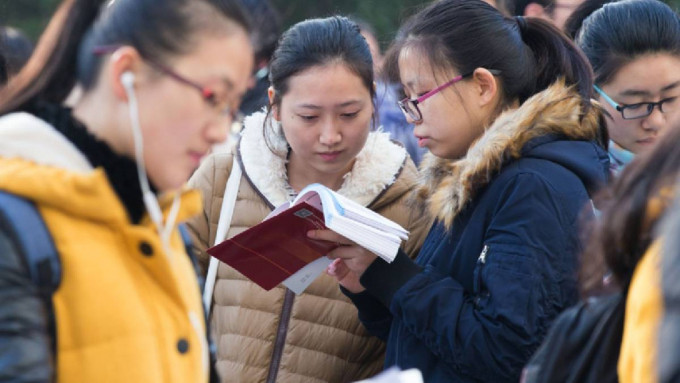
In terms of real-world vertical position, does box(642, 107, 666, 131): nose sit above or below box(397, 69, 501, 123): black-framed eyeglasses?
below

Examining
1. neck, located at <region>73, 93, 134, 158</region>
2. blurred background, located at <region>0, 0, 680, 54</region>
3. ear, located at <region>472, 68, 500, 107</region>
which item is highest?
neck, located at <region>73, 93, 134, 158</region>

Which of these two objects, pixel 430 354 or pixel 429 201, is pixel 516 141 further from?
pixel 430 354

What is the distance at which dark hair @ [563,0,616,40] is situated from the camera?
166 inches

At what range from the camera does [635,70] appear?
3.64m

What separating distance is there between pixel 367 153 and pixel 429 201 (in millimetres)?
604

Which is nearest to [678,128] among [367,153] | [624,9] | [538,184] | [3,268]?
[538,184]

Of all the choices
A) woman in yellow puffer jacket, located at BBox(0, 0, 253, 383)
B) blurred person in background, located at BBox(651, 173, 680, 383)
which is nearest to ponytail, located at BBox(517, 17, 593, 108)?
woman in yellow puffer jacket, located at BBox(0, 0, 253, 383)

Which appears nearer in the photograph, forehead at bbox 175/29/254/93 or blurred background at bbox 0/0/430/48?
forehead at bbox 175/29/254/93

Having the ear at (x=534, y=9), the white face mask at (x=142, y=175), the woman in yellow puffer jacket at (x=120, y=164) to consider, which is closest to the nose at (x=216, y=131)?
the woman in yellow puffer jacket at (x=120, y=164)

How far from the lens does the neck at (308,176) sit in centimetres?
350

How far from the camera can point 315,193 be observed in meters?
2.79

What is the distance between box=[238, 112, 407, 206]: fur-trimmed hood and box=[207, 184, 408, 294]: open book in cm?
47

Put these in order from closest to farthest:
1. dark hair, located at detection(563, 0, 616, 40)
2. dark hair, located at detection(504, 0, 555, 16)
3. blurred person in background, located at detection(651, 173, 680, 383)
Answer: blurred person in background, located at detection(651, 173, 680, 383) → dark hair, located at detection(563, 0, 616, 40) → dark hair, located at detection(504, 0, 555, 16)

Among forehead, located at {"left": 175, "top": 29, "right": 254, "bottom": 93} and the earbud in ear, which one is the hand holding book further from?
the earbud in ear
